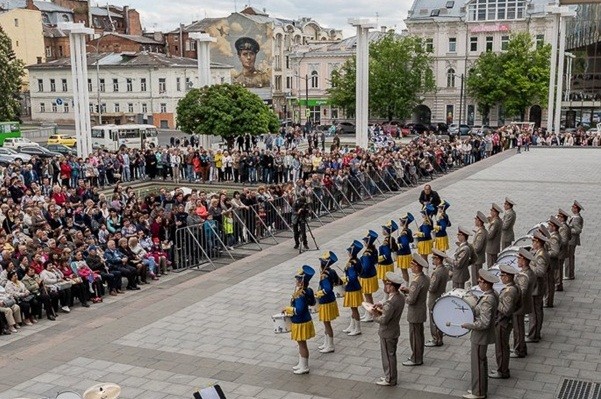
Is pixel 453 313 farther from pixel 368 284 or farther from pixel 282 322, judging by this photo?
pixel 368 284

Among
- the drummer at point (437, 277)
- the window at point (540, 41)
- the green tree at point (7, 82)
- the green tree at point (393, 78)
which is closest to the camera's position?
the drummer at point (437, 277)

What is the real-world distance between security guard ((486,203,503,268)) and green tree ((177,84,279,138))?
30806mm

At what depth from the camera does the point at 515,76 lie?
2584 inches

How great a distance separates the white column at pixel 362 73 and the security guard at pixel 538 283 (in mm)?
28365

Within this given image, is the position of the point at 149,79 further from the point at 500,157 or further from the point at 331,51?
the point at 500,157

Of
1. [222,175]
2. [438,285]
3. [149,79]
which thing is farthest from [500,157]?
[149,79]

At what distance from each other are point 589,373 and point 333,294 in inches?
160

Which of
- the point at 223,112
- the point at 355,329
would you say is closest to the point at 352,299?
the point at 355,329

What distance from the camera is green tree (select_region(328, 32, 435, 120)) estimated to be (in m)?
70.6

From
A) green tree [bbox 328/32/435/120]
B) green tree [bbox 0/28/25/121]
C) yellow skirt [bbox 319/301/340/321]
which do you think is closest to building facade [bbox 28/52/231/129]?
green tree [bbox 0/28/25/121]

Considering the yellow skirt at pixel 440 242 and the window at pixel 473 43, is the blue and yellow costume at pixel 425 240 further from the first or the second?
the window at pixel 473 43

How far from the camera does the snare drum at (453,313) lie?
31.6 feet

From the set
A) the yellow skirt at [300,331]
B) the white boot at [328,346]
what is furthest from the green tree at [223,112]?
the yellow skirt at [300,331]

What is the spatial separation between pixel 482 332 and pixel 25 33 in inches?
3420
